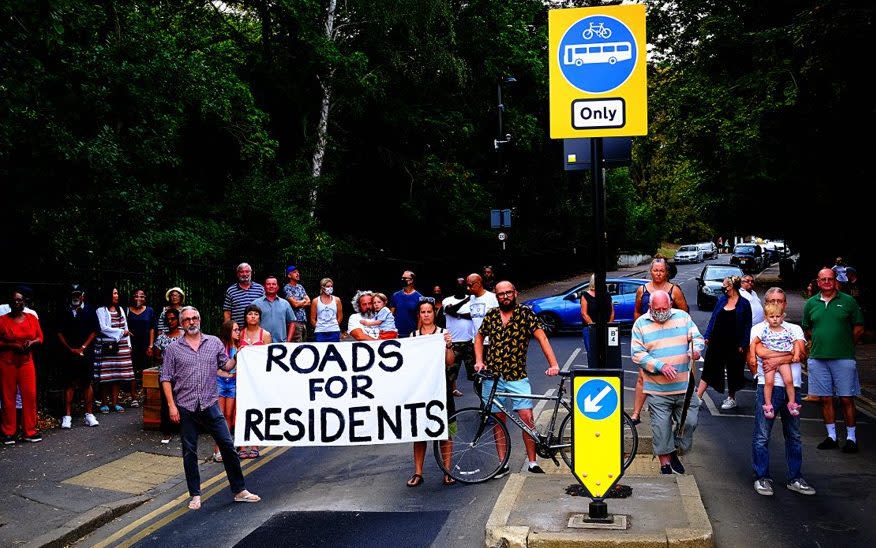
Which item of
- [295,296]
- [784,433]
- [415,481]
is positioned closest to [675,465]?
[784,433]

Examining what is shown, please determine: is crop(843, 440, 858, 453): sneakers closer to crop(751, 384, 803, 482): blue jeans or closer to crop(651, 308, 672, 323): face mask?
crop(751, 384, 803, 482): blue jeans

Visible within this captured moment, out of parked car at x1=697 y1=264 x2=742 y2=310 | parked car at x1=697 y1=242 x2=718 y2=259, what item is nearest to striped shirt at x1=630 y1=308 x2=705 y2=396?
parked car at x1=697 y1=264 x2=742 y2=310

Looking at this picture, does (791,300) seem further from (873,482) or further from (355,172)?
(873,482)

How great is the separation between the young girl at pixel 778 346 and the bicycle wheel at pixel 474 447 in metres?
2.42

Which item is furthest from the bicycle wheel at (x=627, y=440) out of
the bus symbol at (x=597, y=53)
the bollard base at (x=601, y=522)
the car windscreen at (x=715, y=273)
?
the car windscreen at (x=715, y=273)

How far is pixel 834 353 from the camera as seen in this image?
9.42m

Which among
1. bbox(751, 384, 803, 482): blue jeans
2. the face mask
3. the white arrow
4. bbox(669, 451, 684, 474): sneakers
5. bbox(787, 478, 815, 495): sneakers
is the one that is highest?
the face mask

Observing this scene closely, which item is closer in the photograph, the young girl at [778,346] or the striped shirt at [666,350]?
the young girl at [778,346]

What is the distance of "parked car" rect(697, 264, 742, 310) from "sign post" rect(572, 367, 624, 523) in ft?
79.5

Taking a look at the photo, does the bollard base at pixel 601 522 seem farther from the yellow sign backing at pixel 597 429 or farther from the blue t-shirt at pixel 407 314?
the blue t-shirt at pixel 407 314

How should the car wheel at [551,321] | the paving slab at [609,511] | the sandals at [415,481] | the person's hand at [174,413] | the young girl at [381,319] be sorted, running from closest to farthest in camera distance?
the paving slab at [609,511] < the person's hand at [174,413] < the sandals at [415,481] < the young girl at [381,319] < the car wheel at [551,321]

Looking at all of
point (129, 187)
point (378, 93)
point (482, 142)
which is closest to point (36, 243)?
point (129, 187)

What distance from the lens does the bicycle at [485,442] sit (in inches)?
319

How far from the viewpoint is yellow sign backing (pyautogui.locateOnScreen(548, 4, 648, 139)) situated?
20.2 ft
